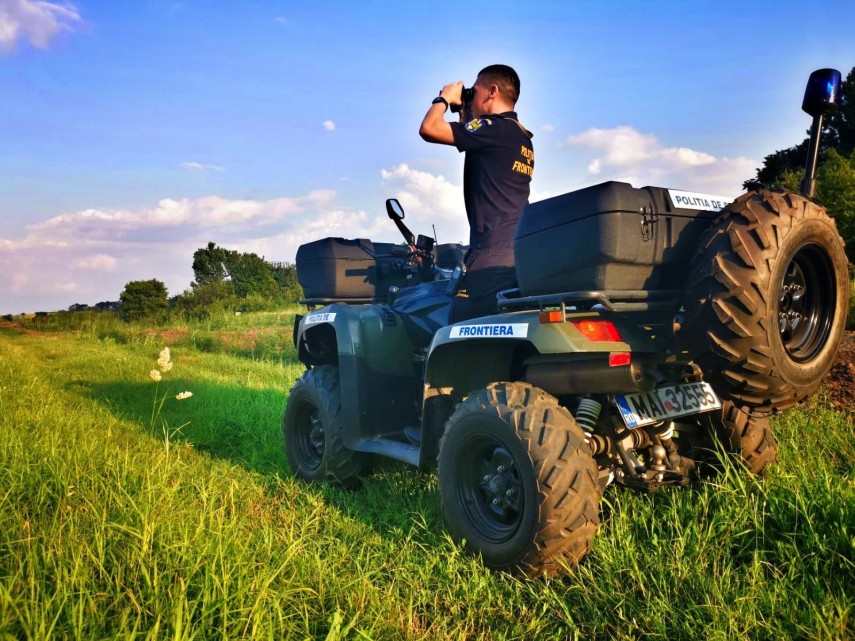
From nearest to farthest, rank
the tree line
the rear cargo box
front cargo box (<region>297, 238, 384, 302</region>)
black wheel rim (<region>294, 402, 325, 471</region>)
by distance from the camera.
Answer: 1. the rear cargo box
2. black wheel rim (<region>294, 402, 325, 471</region>)
3. front cargo box (<region>297, 238, 384, 302</region>)
4. the tree line

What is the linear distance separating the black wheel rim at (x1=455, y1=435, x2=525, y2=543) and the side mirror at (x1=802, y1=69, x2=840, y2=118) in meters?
2.22

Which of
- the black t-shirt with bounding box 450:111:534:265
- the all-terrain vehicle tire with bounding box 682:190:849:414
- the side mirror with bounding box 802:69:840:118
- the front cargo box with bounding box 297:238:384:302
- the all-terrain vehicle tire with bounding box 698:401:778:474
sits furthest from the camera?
the front cargo box with bounding box 297:238:384:302

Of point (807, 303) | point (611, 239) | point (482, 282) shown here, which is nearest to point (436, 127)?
point (482, 282)

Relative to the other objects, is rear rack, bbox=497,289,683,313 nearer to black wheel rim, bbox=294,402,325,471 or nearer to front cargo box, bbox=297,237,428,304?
front cargo box, bbox=297,237,428,304

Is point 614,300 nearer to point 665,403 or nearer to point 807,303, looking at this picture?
point 665,403

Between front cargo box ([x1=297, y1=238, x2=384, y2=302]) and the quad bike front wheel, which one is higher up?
front cargo box ([x1=297, y1=238, x2=384, y2=302])

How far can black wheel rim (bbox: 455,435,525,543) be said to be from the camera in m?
3.06

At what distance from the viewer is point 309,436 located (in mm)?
5098

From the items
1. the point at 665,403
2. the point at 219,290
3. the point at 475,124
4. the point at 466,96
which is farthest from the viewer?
the point at 219,290

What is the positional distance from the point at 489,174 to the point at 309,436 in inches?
99.2

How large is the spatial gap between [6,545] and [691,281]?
10.3 ft

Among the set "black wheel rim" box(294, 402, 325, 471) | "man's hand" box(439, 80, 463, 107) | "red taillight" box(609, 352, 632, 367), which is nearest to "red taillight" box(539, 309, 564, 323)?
"red taillight" box(609, 352, 632, 367)

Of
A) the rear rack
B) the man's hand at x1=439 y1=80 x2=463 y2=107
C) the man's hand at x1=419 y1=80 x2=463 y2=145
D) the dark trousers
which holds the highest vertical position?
the man's hand at x1=439 y1=80 x2=463 y2=107

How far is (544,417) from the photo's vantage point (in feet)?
9.46
